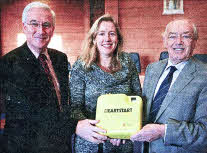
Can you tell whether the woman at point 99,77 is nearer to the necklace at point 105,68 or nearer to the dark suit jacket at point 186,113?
the necklace at point 105,68

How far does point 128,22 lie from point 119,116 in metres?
3.59

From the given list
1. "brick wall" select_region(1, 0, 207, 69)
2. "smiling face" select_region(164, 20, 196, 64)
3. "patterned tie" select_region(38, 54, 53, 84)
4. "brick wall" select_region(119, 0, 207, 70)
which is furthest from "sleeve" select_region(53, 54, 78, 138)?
"brick wall" select_region(119, 0, 207, 70)

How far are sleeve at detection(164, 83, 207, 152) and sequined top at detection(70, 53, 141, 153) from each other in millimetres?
392

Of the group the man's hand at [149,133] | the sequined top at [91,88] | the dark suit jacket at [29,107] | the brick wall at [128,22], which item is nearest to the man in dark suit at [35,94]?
the dark suit jacket at [29,107]

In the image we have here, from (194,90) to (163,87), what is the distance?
0.59 feet

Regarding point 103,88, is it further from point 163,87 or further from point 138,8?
point 138,8

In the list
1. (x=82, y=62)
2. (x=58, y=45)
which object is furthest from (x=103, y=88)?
(x=58, y=45)

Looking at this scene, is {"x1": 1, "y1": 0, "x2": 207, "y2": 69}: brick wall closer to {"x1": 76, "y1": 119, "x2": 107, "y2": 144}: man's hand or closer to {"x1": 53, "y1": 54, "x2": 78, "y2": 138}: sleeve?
{"x1": 53, "y1": 54, "x2": 78, "y2": 138}: sleeve

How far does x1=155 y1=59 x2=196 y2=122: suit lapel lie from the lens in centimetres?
118

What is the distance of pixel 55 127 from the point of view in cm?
133

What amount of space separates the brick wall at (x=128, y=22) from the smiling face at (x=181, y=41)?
8.72 ft

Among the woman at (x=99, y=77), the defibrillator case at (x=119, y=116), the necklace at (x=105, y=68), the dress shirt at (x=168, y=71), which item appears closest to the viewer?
the defibrillator case at (x=119, y=116)

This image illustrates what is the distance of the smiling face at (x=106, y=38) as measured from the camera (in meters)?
1.44

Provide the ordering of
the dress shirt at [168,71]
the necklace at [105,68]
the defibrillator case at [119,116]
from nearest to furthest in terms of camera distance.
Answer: the defibrillator case at [119,116]
the dress shirt at [168,71]
the necklace at [105,68]
